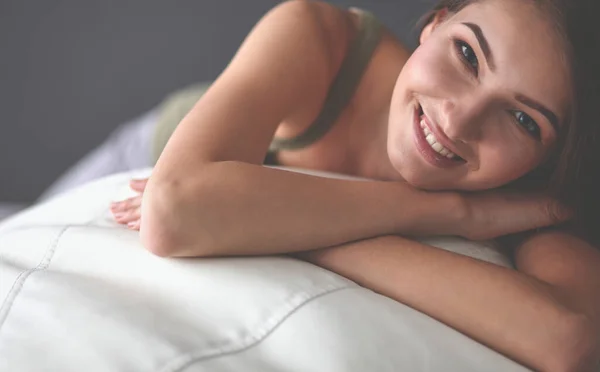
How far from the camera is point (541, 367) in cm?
73

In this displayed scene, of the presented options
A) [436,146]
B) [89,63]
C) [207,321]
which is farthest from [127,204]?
[89,63]

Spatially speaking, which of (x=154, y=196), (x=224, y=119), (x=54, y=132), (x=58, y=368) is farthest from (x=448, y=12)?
(x=54, y=132)

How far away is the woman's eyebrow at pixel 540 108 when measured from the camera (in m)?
0.84

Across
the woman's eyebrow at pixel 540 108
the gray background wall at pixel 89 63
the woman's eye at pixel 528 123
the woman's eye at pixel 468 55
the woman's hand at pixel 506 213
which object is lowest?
the gray background wall at pixel 89 63

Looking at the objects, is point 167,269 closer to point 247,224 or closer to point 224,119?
point 247,224

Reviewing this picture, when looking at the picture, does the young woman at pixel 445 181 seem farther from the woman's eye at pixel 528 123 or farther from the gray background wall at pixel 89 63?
the gray background wall at pixel 89 63

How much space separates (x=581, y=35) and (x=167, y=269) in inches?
22.8

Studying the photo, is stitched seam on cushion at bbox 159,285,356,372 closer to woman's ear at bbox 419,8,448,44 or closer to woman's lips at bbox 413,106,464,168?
woman's lips at bbox 413,106,464,168

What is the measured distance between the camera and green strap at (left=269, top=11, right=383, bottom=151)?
113 cm

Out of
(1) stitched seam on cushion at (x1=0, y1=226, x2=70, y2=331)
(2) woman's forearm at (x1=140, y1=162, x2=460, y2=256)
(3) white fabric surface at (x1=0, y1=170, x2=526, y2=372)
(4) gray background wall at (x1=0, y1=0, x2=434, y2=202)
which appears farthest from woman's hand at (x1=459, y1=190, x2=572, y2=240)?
(4) gray background wall at (x1=0, y1=0, x2=434, y2=202)

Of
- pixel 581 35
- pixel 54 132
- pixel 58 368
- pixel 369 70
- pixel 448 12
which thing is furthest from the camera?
pixel 54 132

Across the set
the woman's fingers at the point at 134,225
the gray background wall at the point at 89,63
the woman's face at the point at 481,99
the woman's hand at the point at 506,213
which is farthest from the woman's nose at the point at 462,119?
the gray background wall at the point at 89,63

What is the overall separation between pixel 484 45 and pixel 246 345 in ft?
1.58

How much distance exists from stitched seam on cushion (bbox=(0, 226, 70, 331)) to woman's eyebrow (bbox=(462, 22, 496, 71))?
582 mm
